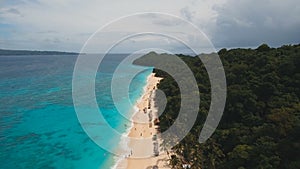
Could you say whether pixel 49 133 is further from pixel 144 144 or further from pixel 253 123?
pixel 253 123

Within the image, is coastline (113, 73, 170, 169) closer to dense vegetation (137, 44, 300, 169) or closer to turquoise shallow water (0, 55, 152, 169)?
turquoise shallow water (0, 55, 152, 169)

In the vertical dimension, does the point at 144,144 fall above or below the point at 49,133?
above

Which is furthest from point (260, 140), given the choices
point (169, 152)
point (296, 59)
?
point (296, 59)

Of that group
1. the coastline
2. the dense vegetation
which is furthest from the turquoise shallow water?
the dense vegetation

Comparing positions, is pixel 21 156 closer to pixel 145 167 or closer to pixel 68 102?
pixel 145 167

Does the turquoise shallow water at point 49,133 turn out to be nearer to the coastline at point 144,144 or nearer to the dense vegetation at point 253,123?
the coastline at point 144,144

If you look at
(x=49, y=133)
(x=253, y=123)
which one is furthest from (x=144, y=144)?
(x=49, y=133)

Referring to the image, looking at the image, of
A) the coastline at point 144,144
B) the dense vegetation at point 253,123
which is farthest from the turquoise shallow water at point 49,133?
the dense vegetation at point 253,123

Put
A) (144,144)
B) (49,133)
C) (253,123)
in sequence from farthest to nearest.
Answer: (49,133) < (144,144) < (253,123)
